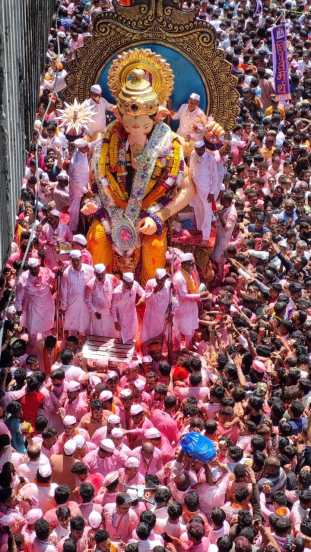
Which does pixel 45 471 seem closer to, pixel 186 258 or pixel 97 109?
pixel 186 258

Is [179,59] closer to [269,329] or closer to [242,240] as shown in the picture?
[242,240]

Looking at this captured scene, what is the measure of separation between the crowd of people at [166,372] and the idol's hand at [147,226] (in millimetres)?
359

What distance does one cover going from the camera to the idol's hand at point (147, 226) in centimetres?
1036

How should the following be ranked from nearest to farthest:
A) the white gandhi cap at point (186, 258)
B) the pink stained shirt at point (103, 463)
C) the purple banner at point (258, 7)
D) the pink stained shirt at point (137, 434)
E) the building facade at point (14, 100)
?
1. the building facade at point (14, 100)
2. the pink stained shirt at point (103, 463)
3. the pink stained shirt at point (137, 434)
4. the white gandhi cap at point (186, 258)
5. the purple banner at point (258, 7)

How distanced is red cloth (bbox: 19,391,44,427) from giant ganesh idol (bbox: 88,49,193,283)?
2.40 meters

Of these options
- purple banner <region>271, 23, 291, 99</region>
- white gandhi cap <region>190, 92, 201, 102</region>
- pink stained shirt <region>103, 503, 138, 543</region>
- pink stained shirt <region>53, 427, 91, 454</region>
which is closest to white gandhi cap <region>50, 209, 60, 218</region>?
white gandhi cap <region>190, 92, 201, 102</region>

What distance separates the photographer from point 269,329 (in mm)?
9797

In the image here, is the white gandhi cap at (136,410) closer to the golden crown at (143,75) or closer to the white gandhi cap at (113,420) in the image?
the white gandhi cap at (113,420)

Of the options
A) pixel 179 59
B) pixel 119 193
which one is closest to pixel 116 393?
pixel 119 193

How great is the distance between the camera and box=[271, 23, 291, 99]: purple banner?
1523cm

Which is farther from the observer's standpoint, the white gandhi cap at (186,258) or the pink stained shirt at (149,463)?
the white gandhi cap at (186,258)

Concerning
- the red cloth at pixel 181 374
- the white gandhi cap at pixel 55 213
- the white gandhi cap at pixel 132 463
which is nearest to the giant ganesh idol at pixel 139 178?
the white gandhi cap at pixel 55 213

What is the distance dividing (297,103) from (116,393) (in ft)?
31.1

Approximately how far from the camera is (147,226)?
10359 mm
